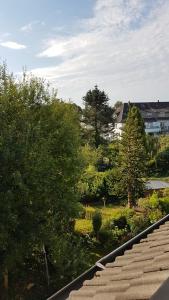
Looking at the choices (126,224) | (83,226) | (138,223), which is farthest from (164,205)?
(83,226)

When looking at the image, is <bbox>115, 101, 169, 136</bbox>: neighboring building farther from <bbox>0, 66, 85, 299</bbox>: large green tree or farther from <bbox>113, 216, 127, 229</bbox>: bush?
<bbox>0, 66, 85, 299</bbox>: large green tree

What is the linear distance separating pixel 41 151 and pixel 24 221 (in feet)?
9.96

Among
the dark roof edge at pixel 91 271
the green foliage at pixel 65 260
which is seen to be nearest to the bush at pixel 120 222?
the green foliage at pixel 65 260

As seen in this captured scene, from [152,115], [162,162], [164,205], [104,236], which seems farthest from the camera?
[152,115]

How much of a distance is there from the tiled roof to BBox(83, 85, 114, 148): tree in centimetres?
5588

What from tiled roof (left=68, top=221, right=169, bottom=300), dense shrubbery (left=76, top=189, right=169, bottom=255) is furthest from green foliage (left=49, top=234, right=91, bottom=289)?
tiled roof (left=68, top=221, right=169, bottom=300)

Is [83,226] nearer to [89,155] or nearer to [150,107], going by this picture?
[89,155]

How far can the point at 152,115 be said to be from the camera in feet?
319

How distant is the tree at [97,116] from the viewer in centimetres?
6162

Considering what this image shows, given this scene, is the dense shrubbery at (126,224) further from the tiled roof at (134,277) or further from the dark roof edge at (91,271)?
the tiled roof at (134,277)

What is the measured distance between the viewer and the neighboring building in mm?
91725

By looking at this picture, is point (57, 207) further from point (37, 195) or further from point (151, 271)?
point (151, 271)

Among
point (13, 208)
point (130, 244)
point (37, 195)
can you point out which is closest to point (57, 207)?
point (37, 195)

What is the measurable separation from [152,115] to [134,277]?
95.6 meters
